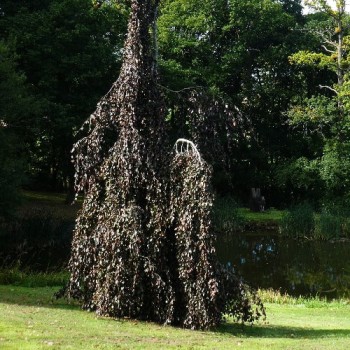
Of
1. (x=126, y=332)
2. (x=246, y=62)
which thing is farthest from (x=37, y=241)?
(x=246, y=62)

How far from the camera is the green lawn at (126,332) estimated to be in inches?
248

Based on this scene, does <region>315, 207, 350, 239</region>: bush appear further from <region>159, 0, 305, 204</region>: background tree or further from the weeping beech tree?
the weeping beech tree

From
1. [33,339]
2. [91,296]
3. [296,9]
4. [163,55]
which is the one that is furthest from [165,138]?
[296,9]

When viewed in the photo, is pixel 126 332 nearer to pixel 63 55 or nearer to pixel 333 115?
pixel 63 55

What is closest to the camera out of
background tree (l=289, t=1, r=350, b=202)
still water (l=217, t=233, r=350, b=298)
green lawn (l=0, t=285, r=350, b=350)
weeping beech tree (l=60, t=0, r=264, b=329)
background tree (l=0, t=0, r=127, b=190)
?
green lawn (l=0, t=285, r=350, b=350)

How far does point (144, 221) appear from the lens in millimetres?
8555

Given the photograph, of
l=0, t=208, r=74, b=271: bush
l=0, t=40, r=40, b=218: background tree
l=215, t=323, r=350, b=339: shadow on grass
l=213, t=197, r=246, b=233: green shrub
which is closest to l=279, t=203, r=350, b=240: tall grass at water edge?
l=213, t=197, r=246, b=233: green shrub

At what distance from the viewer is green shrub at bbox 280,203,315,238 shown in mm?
25312

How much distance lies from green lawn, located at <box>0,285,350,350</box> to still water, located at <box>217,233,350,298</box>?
5207mm

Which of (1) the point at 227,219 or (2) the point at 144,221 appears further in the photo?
(1) the point at 227,219

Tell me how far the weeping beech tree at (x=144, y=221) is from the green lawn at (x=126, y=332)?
36 cm

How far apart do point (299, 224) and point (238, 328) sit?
17069 mm

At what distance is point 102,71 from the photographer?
26.7 meters

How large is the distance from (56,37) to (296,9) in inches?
788
